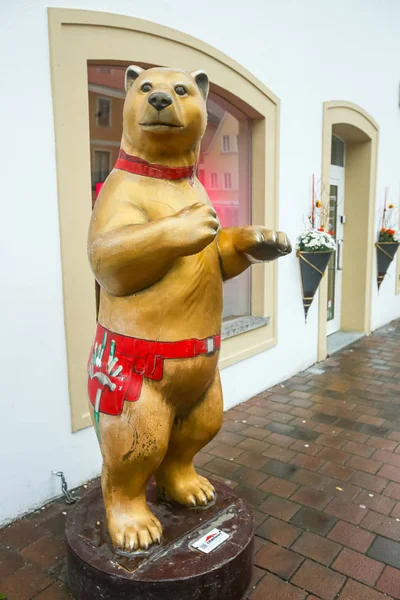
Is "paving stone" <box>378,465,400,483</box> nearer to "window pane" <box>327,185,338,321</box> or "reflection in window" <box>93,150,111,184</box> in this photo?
"reflection in window" <box>93,150,111,184</box>

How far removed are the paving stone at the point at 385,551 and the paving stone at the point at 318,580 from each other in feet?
0.79

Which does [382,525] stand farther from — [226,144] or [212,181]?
[226,144]

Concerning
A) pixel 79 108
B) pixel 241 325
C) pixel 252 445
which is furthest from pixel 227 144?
pixel 252 445

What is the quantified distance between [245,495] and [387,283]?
17.3 feet

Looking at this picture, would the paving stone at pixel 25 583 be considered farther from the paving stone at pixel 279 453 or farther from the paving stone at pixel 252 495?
the paving stone at pixel 279 453

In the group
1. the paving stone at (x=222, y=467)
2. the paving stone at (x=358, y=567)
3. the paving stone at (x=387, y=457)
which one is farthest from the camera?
the paving stone at (x=387, y=457)

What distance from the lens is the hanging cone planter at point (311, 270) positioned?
4.76 meters

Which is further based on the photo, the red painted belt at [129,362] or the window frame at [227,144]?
the window frame at [227,144]

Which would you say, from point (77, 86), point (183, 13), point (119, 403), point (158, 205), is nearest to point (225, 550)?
point (119, 403)

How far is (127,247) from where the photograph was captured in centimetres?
162

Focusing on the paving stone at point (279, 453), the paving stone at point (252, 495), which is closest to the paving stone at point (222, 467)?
the paving stone at point (252, 495)

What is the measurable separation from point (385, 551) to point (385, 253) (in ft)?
16.2

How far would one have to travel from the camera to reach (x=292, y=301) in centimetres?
482

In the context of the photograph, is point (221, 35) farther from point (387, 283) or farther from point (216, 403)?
point (387, 283)
